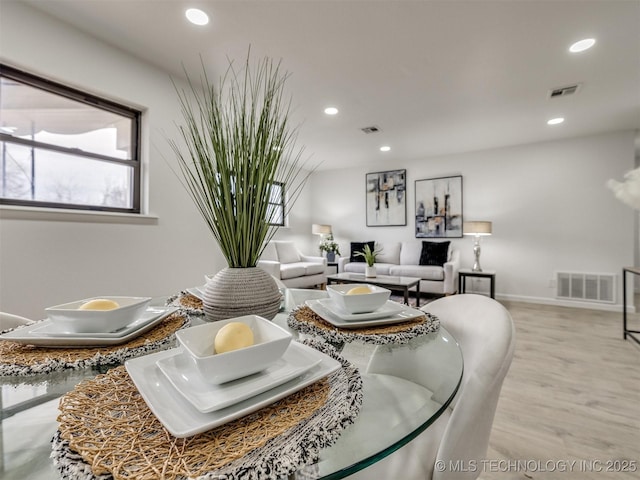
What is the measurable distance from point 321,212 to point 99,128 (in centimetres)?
439

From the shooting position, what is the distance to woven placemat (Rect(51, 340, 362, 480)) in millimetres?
299

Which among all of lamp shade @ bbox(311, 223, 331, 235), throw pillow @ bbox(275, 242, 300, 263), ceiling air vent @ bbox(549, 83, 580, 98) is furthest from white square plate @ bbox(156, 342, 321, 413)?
lamp shade @ bbox(311, 223, 331, 235)

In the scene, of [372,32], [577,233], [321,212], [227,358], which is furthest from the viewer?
[321,212]

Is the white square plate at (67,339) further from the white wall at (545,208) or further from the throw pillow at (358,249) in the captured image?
the white wall at (545,208)

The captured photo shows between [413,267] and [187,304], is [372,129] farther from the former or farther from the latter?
[187,304]

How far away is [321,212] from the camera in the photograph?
6195mm

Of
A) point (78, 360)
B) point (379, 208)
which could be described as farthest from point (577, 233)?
point (78, 360)

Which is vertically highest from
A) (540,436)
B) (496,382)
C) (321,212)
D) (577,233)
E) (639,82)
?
(639,82)

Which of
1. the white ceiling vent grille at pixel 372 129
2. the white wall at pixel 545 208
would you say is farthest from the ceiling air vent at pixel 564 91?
the white ceiling vent grille at pixel 372 129

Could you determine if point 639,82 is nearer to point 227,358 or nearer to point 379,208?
point 379,208

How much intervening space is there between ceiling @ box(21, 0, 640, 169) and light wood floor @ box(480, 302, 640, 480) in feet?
7.82

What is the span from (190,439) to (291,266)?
4011 mm

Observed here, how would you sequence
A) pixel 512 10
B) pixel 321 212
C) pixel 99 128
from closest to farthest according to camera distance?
1. pixel 512 10
2. pixel 99 128
3. pixel 321 212

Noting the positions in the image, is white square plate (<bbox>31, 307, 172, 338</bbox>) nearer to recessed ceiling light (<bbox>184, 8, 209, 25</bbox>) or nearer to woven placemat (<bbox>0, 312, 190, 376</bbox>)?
woven placemat (<bbox>0, 312, 190, 376</bbox>)
